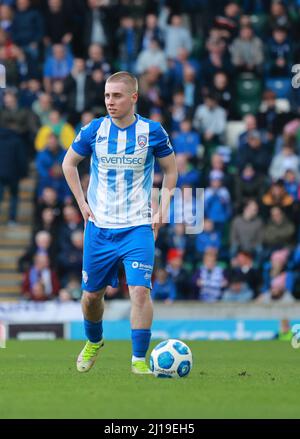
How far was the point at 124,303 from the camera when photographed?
65.8ft

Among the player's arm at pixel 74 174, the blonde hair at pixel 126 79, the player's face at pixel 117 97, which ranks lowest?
the player's arm at pixel 74 174

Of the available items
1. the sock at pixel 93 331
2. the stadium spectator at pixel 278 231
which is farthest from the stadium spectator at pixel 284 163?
the sock at pixel 93 331

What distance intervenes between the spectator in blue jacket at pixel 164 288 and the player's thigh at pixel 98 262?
393 inches

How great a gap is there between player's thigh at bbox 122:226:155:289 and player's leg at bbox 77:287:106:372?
0.46 meters

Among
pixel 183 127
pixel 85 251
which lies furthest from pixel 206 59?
pixel 85 251

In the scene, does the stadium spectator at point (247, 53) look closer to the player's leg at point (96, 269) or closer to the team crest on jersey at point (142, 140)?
the team crest on jersey at point (142, 140)

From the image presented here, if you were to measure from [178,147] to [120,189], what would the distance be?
481 inches

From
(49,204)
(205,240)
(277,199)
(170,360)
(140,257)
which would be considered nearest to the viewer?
(170,360)

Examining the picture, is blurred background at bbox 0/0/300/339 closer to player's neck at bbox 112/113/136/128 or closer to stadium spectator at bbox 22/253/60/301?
stadium spectator at bbox 22/253/60/301

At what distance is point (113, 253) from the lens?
436 inches

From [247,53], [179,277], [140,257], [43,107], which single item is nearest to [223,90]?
[247,53]

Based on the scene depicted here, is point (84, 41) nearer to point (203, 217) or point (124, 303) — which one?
point (203, 217)

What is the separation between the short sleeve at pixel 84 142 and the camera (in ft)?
36.7

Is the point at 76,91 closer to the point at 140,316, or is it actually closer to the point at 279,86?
the point at 279,86
